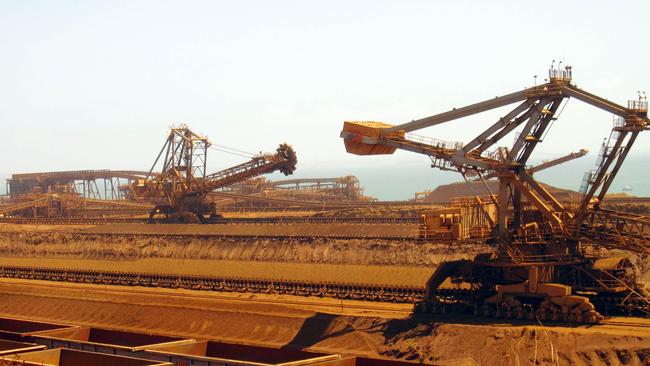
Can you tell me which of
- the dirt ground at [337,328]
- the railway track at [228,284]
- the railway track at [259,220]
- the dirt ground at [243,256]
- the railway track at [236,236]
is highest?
the railway track at [259,220]

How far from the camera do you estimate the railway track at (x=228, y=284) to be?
47.8m

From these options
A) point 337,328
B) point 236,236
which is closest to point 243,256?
point 236,236

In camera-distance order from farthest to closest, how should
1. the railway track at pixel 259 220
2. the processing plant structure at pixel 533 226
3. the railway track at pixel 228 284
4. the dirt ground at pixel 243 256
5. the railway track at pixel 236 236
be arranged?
the railway track at pixel 259 220
the railway track at pixel 236 236
the dirt ground at pixel 243 256
the railway track at pixel 228 284
the processing plant structure at pixel 533 226

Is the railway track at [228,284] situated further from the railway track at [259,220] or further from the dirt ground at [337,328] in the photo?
the railway track at [259,220]

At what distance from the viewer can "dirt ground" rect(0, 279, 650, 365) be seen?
3297cm

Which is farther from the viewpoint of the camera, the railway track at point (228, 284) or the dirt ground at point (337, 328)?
the railway track at point (228, 284)

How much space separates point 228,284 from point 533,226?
23.5 meters

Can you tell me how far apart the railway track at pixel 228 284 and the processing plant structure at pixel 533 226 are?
5645 millimetres

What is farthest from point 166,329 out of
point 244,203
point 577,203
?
point 244,203

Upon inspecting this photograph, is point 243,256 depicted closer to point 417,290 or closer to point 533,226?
point 417,290

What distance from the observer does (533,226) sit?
39688 mm

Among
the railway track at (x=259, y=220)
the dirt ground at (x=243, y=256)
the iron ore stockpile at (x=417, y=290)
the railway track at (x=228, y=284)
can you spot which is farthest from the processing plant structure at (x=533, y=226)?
the railway track at (x=259, y=220)

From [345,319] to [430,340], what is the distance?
5.33 m

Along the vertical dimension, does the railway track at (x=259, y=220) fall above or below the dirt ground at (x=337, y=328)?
above
